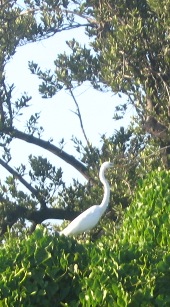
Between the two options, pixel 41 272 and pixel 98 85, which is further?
pixel 98 85

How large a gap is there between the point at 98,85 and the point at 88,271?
6400mm

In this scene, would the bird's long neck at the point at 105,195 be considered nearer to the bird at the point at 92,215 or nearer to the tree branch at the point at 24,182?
the bird at the point at 92,215

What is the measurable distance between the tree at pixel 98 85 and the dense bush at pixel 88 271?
16.0ft

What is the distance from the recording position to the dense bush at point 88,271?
20.4ft

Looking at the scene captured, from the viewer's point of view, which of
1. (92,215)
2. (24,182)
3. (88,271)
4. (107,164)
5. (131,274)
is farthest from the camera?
(24,182)

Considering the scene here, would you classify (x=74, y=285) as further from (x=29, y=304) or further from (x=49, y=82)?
(x=49, y=82)

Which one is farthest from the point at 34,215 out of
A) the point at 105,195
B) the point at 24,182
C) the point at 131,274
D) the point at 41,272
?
the point at 131,274

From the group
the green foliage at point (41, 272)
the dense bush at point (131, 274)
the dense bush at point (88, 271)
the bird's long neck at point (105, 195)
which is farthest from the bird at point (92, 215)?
the green foliage at point (41, 272)

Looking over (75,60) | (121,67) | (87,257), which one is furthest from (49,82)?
(87,257)

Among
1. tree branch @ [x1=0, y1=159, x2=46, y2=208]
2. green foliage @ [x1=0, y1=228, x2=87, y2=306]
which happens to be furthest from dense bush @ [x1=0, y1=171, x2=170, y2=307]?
tree branch @ [x1=0, y1=159, x2=46, y2=208]

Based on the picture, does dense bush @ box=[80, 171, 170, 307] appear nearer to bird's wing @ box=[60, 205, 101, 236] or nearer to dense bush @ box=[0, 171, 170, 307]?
dense bush @ box=[0, 171, 170, 307]

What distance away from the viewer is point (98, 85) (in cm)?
1276

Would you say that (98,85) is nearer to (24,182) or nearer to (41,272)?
(24,182)

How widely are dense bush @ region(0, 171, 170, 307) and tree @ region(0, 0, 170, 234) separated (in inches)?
192
